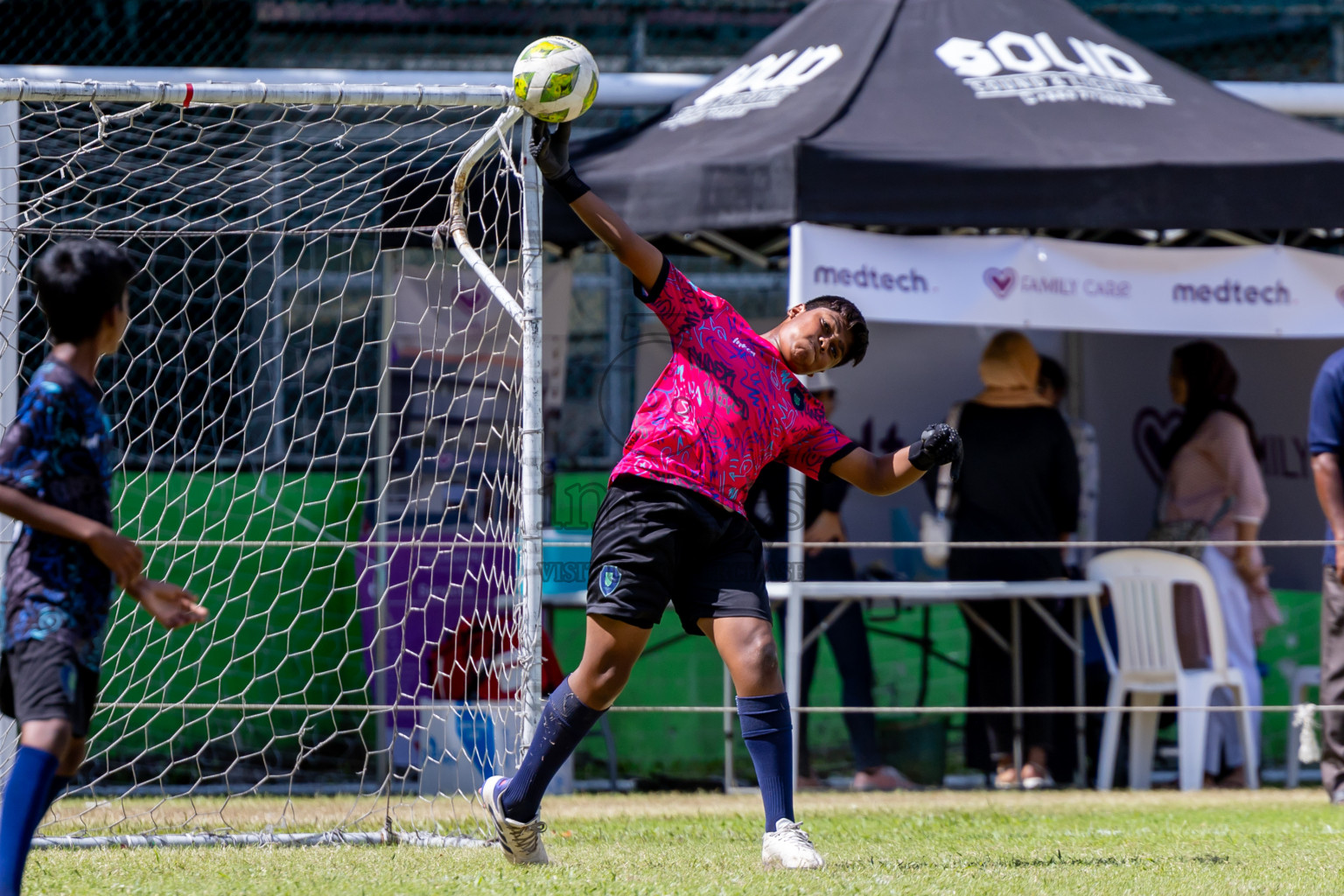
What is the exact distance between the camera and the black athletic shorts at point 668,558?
4.21 meters

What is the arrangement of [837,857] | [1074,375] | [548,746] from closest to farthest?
[548,746] < [837,857] < [1074,375]

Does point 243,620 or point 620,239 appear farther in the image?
point 243,620

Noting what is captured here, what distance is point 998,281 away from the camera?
6.89 meters

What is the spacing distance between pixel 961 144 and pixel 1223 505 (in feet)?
7.84

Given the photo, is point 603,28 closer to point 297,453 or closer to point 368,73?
point 368,73

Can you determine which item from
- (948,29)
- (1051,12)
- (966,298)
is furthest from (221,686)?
(1051,12)

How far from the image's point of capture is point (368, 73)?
8.53 meters

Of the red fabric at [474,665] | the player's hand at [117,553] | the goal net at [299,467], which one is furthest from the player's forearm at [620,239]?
the red fabric at [474,665]

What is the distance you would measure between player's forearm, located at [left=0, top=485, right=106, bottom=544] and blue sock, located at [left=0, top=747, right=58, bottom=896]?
18.7 inches

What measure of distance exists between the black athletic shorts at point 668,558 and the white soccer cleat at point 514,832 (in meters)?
0.65

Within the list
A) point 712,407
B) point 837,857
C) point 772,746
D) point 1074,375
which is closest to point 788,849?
point 772,746

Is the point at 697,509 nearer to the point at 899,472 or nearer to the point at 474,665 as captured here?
the point at 899,472

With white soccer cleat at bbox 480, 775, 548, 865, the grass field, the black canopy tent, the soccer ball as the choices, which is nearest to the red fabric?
the grass field

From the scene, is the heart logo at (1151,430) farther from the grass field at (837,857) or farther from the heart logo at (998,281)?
the grass field at (837,857)
